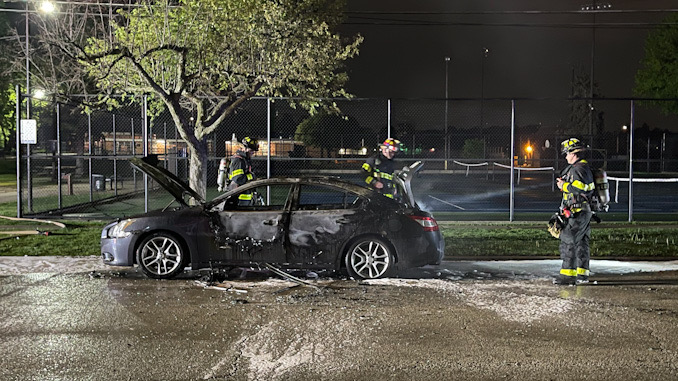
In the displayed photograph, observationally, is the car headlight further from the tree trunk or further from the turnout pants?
the tree trunk

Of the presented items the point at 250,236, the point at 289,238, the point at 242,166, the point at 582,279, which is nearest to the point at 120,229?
the point at 250,236

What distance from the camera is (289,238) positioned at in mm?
9094

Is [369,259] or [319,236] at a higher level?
[319,236]

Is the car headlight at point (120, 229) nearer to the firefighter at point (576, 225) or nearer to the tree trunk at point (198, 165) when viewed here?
the firefighter at point (576, 225)

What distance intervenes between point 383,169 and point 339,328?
196 inches

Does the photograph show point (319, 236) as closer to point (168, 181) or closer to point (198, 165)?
point (168, 181)

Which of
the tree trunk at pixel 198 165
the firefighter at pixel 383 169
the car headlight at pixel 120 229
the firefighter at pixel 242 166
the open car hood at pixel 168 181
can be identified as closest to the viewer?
the car headlight at pixel 120 229

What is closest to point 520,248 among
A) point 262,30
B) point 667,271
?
point 667,271

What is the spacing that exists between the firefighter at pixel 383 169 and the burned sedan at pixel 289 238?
1.88m

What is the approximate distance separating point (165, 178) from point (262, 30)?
7.60m

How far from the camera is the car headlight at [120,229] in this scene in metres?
9.31

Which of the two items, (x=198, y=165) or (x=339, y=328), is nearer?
A: (x=339, y=328)

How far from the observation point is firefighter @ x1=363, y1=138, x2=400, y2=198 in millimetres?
11203

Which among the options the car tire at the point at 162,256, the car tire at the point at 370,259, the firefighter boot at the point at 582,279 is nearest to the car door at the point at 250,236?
the car tire at the point at 162,256
